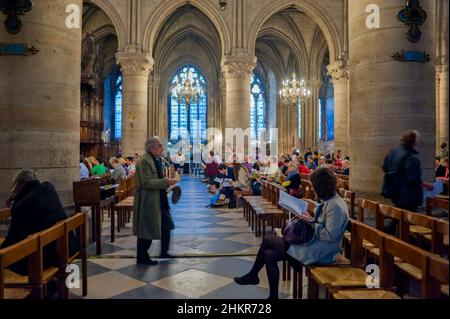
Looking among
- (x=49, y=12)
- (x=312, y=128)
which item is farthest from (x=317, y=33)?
(x=49, y=12)

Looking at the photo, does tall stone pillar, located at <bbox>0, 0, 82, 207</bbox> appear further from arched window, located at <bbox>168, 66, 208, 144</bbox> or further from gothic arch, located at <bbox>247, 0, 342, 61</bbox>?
arched window, located at <bbox>168, 66, 208, 144</bbox>

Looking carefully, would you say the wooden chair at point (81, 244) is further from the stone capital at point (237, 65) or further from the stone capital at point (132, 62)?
the stone capital at point (237, 65)

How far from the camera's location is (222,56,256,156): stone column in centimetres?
1642

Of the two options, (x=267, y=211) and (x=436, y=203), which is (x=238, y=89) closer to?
(x=267, y=211)

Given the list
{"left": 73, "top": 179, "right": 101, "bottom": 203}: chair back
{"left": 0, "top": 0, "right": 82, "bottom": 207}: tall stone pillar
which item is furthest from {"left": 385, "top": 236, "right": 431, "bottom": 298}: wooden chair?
{"left": 0, "top": 0, "right": 82, "bottom": 207}: tall stone pillar

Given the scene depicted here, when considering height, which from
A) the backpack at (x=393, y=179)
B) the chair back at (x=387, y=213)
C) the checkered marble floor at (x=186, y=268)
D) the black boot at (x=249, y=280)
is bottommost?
the checkered marble floor at (x=186, y=268)

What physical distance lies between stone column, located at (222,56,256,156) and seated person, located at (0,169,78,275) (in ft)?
43.1

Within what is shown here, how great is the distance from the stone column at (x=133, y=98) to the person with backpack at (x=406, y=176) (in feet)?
42.3

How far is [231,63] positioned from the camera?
1642 cm

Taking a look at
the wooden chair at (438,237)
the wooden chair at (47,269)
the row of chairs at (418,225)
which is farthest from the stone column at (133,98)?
the wooden chair at (438,237)

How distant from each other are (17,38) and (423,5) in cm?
576

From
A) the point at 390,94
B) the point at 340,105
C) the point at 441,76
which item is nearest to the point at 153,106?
the point at 340,105

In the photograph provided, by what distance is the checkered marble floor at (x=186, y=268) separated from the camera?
4.06 meters
